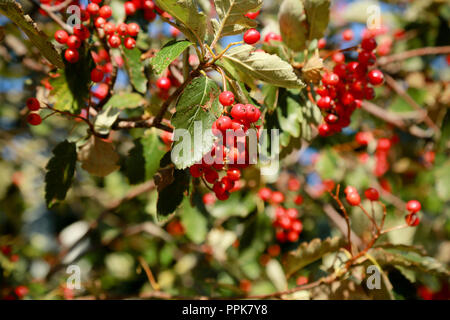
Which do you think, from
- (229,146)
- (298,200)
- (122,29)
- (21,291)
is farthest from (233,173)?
(21,291)

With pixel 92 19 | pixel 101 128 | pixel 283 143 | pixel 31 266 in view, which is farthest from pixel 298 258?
pixel 31 266

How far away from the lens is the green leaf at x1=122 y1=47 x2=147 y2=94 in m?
1.85

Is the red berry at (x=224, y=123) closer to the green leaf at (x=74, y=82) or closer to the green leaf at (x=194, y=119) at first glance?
the green leaf at (x=194, y=119)

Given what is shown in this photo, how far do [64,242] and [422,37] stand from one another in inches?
187

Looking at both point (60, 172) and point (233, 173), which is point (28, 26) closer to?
point (60, 172)

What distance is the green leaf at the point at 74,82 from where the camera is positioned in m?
1.72

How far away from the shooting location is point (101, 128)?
170 centimetres

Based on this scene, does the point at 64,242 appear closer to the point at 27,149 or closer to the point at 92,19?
the point at 27,149

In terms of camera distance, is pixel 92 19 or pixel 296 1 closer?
pixel 296 1

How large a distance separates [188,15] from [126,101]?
2.41 ft

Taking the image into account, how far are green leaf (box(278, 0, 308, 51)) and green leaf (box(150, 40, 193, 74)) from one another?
1.99 ft

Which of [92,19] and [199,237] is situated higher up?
[92,19]

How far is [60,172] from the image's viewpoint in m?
1.75

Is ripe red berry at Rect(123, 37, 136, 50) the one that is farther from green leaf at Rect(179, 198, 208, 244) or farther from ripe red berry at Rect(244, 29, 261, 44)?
green leaf at Rect(179, 198, 208, 244)
